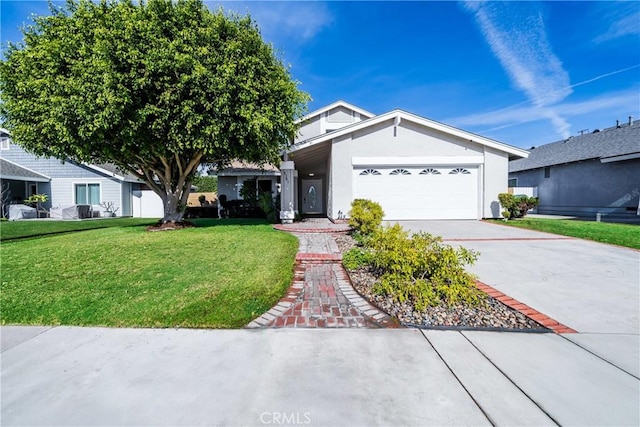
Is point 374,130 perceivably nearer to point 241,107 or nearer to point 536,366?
point 241,107

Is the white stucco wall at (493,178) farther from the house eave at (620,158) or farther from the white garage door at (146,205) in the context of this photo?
the white garage door at (146,205)

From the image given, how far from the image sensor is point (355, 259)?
18.6 ft

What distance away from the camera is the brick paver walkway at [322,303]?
3248mm

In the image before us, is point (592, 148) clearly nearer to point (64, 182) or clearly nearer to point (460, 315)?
point (460, 315)

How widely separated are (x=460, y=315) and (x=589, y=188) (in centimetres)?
2080

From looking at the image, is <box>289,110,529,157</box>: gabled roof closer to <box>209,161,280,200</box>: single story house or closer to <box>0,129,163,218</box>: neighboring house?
<box>209,161,280,200</box>: single story house

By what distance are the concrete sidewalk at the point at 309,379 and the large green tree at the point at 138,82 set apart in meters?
6.72

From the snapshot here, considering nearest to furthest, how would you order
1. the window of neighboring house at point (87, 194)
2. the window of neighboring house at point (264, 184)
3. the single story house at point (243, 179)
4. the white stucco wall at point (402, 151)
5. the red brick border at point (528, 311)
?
the red brick border at point (528, 311) < the white stucco wall at point (402, 151) < the single story house at point (243, 179) < the window of neighboring house at point (264, 184) < the window of neighboring house at point (87, 194)

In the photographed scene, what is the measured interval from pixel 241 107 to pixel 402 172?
775 cm

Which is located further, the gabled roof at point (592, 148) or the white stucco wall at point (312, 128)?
the white stucco wall at point (312, 128)

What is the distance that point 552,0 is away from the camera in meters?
8.14

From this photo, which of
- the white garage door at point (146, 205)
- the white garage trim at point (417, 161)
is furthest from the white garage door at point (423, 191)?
the white garage door at point (146, 205)

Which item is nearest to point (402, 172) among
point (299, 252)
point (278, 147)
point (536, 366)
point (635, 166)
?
point (278, 147)

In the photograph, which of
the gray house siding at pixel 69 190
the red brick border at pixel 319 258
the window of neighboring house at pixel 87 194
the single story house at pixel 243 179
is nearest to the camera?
the red brick border at pixel 319 258
